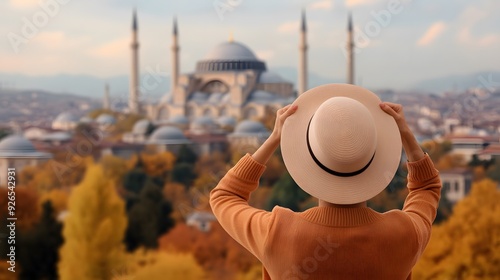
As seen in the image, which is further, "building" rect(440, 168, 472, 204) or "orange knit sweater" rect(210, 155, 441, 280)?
"building" rect(440, 168, 472, 204)

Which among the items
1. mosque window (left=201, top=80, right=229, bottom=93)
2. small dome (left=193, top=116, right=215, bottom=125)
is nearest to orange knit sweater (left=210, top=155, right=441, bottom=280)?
small dome (left=193, top=116, right=215, bottom=125)

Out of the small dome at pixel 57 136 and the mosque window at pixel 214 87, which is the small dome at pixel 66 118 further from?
the mosque window at pixel 214 87

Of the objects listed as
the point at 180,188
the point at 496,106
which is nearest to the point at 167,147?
the point at 180,188

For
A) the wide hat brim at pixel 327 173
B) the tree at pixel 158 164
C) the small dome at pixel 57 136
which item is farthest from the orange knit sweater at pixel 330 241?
the small dome at pixel 57 136

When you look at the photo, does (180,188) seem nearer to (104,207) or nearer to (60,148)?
(60,148)

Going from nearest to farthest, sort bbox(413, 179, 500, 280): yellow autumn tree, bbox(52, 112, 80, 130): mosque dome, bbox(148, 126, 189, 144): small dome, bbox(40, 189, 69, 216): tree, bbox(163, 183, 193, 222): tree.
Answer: bbox(413, 179, 500, 280): yellow autumn tree, bbox(40, 189, 69, 216): tree, bbox(163, 183, 193, 222): tree, bbox(148, 126, 189, 144): small dome, bbox(52, 112, 80, 130): mosque dome

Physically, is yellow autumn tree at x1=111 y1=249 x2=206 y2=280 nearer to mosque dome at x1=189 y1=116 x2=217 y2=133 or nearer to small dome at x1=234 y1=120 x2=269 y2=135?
small dome at x1=234 y1=120 x2=269 y2=135
